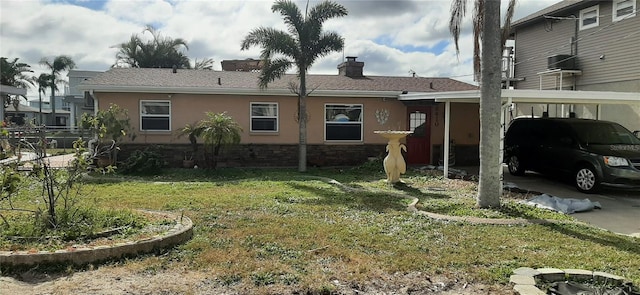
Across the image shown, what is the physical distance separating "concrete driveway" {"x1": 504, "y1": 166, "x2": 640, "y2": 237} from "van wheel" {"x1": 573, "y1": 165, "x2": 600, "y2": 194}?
0.17 m

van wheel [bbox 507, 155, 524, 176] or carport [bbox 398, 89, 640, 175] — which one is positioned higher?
carport [bbox 398, 89, 640, 175]

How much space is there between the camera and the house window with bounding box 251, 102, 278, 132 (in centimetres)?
1563

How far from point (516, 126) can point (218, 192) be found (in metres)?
9.13

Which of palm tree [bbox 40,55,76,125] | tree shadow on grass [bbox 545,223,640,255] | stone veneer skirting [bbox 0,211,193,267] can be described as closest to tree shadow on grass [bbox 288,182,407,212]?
tree shadow on grass [bbox 545,223,640,255]

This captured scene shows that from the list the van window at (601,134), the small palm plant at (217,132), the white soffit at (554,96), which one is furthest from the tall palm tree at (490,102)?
the small palm plant at (217,132)

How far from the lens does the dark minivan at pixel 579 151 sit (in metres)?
10.1

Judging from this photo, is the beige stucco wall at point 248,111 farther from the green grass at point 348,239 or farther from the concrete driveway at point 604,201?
the green grass at point 348,239

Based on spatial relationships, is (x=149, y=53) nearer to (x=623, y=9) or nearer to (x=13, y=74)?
(x=13, y=74)

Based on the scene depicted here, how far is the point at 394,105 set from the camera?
53.6 feet

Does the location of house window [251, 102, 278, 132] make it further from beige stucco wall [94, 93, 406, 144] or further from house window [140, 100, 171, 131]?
house window [140, 100, 171, 131]

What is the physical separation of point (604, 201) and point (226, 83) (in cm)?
1150

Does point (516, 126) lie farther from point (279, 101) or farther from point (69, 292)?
point (69, 292)

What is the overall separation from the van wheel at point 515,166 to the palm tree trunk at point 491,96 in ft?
19.5

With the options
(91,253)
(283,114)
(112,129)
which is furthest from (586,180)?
(112,129)
